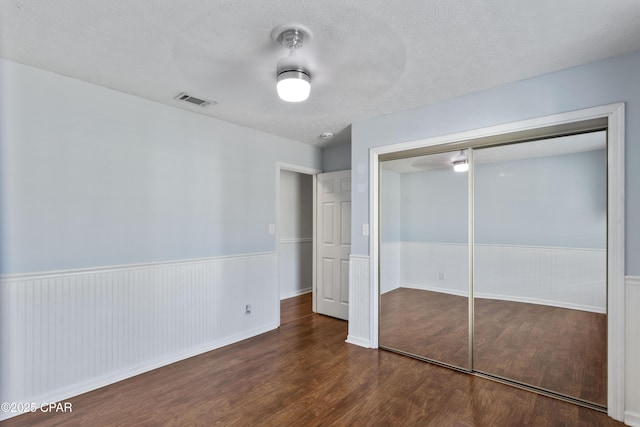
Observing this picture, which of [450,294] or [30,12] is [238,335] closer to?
[450,294]

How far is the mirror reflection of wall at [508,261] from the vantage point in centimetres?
244

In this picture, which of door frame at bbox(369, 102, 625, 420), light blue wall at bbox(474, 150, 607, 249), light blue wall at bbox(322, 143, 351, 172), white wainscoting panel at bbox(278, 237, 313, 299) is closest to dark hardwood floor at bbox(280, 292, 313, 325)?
white wainscoting panel at bbox(278, 237, 313, 299)

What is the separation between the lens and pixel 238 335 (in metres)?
3.66

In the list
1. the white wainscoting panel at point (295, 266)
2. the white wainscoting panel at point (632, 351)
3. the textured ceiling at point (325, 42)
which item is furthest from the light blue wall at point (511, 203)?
the white wainscoting panel at point (295, 266)

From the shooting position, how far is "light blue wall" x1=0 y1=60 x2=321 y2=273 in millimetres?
2291

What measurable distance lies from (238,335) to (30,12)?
3229 mm

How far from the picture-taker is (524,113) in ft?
8.46

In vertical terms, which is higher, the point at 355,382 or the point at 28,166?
the point at 28,166

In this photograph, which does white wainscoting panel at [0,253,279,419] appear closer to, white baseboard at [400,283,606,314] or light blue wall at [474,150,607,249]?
white baseboard at [400,283,606,314]

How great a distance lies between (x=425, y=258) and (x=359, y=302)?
894 millimetres

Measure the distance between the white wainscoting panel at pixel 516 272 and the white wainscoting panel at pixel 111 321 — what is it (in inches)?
80.1

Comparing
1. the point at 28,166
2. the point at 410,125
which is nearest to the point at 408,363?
the point at 410,125

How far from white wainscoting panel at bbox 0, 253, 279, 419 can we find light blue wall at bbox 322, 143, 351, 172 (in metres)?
1.86

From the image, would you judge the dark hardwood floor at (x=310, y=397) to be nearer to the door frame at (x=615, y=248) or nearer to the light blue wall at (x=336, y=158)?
the door frame at (x=615, y=248)
